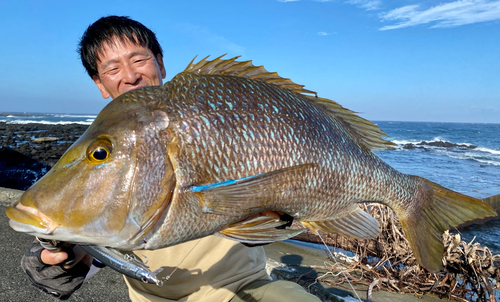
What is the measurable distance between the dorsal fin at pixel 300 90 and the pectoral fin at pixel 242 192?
0.54m

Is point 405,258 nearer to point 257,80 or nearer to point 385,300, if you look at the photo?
point 385,300

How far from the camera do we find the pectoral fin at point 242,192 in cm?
125

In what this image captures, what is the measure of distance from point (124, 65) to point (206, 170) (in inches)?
55.0

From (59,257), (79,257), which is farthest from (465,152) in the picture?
(59,257)

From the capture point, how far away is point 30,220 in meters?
1.13

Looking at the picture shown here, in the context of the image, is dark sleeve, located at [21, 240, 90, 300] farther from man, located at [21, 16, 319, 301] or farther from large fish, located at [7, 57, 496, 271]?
large fish, located at [7, 57, 496, 271]

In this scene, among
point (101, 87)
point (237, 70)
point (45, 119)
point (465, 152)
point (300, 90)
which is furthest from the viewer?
point (45, 119)

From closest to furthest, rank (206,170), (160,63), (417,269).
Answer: (206,170), (160,63), (417,269)

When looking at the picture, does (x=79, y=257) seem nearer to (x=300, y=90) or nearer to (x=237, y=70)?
(x=237, y=70)

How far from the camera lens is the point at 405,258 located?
3.26 metres

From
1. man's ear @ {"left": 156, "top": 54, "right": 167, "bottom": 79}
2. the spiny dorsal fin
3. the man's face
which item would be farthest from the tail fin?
man's ear @ {"left": 156, "top": 54, "right": 167, "bottom": 79}

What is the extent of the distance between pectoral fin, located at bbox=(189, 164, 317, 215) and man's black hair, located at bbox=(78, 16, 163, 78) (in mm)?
1607

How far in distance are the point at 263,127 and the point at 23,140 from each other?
85.0 ft

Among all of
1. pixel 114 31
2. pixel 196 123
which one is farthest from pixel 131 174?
pixel 114 31
